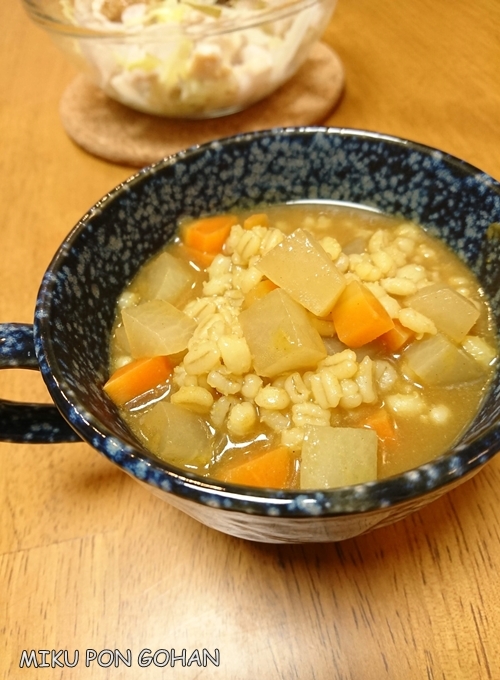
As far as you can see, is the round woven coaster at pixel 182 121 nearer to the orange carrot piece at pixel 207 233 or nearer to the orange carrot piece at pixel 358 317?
the orange carrot piece at pixel 207 233

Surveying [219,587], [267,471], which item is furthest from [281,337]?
[219,587]

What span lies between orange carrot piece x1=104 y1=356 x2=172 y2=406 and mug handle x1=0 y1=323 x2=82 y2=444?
0.14 meters

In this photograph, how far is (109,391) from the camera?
1.27 meters

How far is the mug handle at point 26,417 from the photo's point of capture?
1.08m

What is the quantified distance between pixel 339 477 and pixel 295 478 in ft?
0.46

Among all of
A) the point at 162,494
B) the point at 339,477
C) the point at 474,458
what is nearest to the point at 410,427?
the point at 339,477

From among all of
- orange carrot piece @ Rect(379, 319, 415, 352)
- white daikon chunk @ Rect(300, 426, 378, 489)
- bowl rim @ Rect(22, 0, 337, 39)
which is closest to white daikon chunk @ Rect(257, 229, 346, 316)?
orange carrot piece @ Rect(379, 319, 415, 352)

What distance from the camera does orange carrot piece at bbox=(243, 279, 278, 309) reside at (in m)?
1.33

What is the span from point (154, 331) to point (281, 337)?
310 millimetres

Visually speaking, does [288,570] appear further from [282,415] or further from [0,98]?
[0,98]

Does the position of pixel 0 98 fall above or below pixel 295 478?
below

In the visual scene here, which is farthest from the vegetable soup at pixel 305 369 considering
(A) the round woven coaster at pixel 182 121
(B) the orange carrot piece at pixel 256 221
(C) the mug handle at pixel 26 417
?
(A) the round woven coaster at pixel 182 121

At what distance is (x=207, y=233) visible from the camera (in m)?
1.60

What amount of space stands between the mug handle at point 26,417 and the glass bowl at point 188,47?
133 cm
